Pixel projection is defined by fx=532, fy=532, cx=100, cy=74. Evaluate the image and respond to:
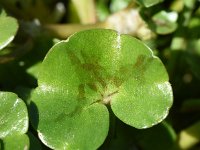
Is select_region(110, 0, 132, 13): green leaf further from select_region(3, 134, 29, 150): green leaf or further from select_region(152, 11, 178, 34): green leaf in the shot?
select_region(3, 134, 29, 150): green leaf

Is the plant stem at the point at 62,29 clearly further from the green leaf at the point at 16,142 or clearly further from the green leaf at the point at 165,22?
the green leaf at the point at 16,142

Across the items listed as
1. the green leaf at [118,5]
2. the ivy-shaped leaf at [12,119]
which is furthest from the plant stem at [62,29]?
the ivy-shaped leaf at [12,119]

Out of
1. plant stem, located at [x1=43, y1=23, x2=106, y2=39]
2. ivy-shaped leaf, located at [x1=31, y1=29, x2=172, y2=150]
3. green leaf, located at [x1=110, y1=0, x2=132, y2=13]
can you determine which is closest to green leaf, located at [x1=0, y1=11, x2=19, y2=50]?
ivy-shaped leaf, located at [x1=31, y1=29, x2=172, y2=150]

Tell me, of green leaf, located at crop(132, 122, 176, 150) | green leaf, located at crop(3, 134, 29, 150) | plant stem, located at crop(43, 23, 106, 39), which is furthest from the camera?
plant stem, located at crop(43, 23, 106, 39)

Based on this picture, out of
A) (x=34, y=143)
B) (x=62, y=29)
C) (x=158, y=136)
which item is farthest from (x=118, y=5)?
(x=34, y=143)

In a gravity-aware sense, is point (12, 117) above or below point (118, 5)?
→ above

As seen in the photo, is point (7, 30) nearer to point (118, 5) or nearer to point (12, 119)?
point (12, 119)
